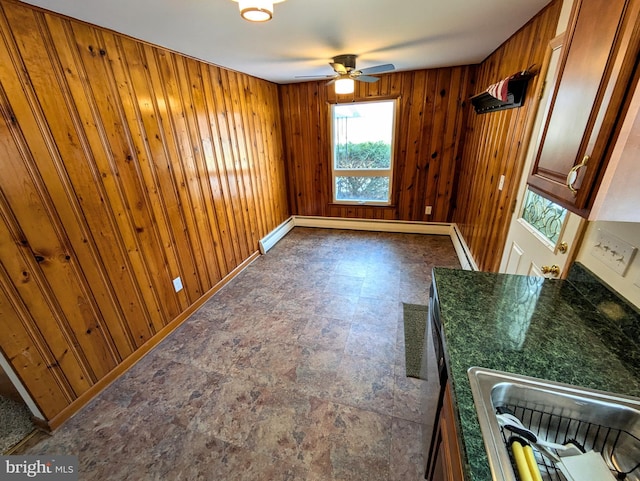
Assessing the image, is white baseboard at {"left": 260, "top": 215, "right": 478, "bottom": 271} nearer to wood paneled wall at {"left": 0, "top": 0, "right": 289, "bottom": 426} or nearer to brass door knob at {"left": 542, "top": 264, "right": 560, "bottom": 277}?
wood paneled wall at {"left": 0, "top": 0, "right": 289, "bottom": 426}

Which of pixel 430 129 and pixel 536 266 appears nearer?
pixel 536 266

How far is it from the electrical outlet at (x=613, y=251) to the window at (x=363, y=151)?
2.97m

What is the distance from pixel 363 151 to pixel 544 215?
2.71 m

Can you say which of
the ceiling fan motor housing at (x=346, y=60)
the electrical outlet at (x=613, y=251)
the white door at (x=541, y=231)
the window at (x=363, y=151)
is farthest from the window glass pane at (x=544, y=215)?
the window at (x=363, y=151)

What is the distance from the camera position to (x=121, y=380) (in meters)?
1.84

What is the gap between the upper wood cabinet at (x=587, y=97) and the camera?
2.22 feet

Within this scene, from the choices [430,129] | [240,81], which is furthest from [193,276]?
[430,129]

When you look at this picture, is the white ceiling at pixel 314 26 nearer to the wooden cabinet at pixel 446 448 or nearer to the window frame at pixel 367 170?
the window frame at pixel 367 170

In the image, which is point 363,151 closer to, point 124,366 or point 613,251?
point 613,251

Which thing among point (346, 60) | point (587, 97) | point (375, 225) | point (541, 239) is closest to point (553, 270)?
point (541, 239)

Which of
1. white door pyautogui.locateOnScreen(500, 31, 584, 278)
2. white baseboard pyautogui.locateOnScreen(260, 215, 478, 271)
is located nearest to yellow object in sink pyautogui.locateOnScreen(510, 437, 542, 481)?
white door pyautogui.locateOnScreen(500, 31, 584, 278)

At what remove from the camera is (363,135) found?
3863mm

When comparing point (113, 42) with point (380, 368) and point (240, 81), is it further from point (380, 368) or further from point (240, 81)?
point (380, 368)

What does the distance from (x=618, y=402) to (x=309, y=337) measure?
173 cm
